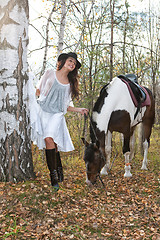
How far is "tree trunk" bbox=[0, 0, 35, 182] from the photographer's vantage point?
10.5ft

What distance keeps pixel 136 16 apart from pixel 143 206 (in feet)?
21.0

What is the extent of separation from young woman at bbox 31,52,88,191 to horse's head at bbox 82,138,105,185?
44cm

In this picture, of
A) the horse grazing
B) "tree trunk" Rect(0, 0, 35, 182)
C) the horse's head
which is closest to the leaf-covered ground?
the horse's head

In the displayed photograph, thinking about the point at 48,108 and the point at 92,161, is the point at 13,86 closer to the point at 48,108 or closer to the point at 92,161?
the point at 48,108

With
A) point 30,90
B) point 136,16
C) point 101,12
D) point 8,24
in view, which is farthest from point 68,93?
point 136,16

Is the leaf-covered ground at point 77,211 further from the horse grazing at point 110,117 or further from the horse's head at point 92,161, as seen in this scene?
the horse grazing at point 110,117

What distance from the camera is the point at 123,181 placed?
4750mm

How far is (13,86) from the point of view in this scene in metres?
3.25

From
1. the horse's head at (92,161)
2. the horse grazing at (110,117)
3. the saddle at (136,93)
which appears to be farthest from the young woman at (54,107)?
the saddle at (136,93)

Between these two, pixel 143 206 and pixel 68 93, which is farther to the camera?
pixel 68 93

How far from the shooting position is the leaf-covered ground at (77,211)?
264cm

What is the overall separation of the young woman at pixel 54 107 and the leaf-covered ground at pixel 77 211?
1.22 feet

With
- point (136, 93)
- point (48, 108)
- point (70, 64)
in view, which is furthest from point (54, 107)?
point (136, 93)

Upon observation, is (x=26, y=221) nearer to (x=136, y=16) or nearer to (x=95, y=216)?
(x=95, y=216)
